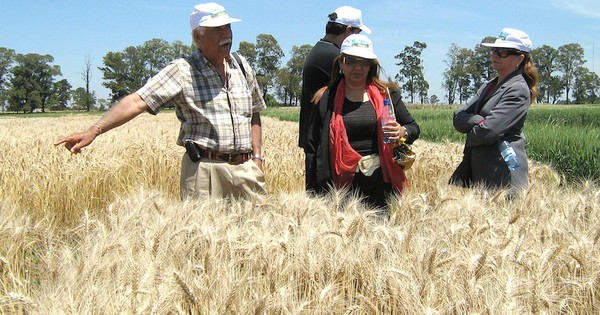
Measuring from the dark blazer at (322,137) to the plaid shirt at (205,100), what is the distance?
0.46 m

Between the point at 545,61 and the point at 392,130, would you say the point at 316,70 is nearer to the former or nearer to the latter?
the point at 392,130

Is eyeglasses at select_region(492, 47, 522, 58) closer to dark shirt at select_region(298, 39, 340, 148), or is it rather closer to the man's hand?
dark shirt at select_region(298, 39, 340, 148)

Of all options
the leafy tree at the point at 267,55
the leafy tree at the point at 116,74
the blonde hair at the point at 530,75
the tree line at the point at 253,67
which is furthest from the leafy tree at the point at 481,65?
the blonde hair at the point at 530,75

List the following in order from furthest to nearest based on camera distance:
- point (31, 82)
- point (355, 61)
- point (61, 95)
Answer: point (61, 95)
point (31, 82)
point (355, 61)

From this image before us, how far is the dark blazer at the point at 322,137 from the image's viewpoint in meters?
3.56

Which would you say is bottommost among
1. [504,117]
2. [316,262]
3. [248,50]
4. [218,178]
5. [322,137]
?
[316,262]

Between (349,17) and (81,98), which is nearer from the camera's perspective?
(349,17)

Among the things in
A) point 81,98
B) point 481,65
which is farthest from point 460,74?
point 81,98

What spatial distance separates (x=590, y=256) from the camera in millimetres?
2059

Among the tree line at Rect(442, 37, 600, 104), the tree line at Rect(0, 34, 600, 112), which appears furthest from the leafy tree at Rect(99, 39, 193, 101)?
the tree line at Rect(442, 37, 600, 104)

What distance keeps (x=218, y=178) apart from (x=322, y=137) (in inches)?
29.3

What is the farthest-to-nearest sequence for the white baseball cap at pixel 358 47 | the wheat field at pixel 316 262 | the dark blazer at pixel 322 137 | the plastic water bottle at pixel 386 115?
1. the dark blazer at pixel 322 137
2. the plastic water bottle at pixel 386 115
3. the white baseball cap at pixel 358 47
4. the wheat field at pixel 316 262

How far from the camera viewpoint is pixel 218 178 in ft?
11.3

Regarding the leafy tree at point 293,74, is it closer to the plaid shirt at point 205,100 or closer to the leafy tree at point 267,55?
the leafy tree at point 267,55
